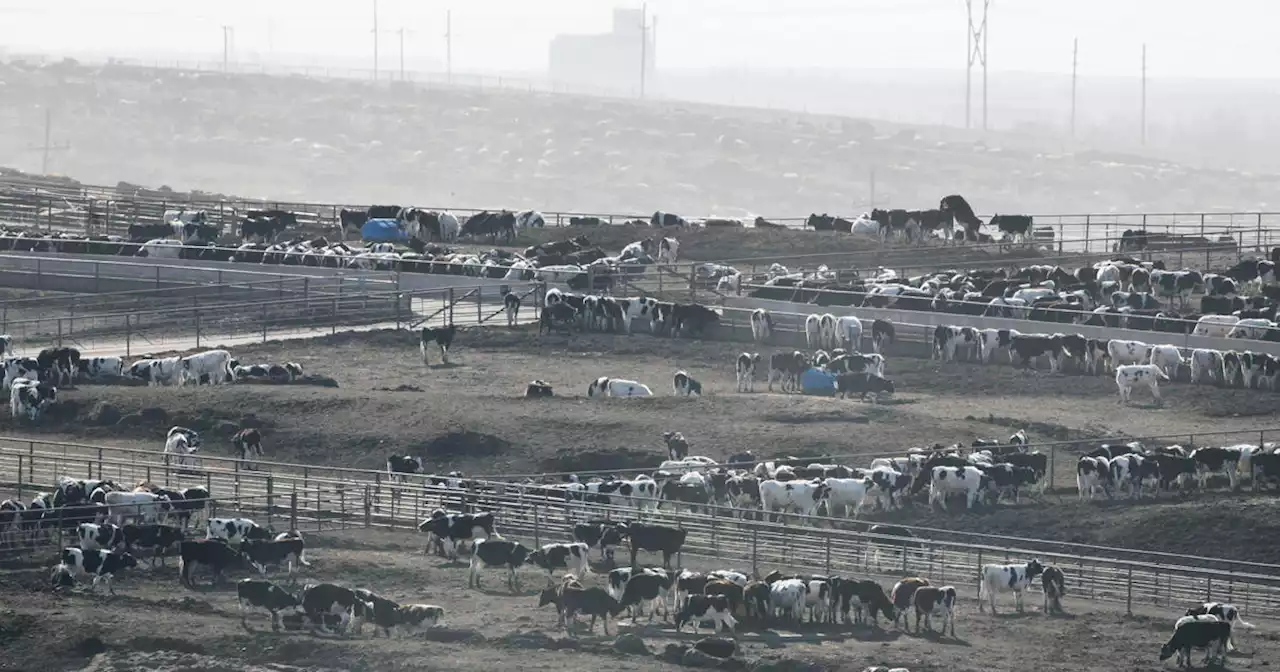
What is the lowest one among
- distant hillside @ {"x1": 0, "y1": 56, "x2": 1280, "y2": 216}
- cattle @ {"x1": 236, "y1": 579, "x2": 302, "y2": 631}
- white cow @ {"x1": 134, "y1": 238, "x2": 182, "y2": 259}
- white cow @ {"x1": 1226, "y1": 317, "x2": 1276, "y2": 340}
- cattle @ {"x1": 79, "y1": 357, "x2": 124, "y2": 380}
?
cattle @ {"x1": 236, "y1": 579, "x2": 302, "y2": 631}

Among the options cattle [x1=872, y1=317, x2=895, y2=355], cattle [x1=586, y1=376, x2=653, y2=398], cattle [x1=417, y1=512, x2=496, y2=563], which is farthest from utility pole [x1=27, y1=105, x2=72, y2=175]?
cattle [x1=417, y1=512, x2=496, y2=563]

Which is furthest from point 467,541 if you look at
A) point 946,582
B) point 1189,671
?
point 1189,671

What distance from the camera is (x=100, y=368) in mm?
48719

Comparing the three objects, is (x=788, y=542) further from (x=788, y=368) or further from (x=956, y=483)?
(x=788, y=368)

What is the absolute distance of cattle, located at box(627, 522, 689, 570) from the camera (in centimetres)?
3278

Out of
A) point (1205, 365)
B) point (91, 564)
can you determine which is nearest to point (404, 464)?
point (91, 564)

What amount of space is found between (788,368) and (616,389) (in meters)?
4.07

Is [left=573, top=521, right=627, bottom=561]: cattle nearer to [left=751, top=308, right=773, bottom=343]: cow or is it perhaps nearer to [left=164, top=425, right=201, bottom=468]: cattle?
[left=164, top=425, right=201, bottom=468]: cattle

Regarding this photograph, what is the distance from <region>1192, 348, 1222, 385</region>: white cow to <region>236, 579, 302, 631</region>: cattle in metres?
25.4

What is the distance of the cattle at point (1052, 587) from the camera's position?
103ft

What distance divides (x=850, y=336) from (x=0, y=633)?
2709 centimetres

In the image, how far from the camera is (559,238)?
228ft

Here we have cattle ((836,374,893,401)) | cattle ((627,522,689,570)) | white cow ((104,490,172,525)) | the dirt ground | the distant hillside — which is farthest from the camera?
the distant hillside

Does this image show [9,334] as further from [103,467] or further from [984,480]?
[984,480]
